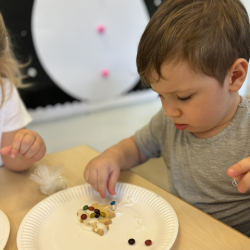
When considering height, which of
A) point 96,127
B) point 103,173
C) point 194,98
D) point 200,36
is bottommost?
point 96,127

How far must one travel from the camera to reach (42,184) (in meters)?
0.70

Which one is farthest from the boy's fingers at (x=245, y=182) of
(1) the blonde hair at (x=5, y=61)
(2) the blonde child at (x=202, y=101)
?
(1) the blonde hair at (x=5, y=61)

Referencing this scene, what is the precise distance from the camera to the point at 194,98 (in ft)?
2.13

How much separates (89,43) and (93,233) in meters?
1.95

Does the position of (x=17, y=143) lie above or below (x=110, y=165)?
above

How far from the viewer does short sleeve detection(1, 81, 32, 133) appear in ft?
3.02

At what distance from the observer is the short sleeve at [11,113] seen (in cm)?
92

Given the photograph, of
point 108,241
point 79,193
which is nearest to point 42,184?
point 79,193

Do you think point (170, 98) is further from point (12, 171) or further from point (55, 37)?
point (55, 37)

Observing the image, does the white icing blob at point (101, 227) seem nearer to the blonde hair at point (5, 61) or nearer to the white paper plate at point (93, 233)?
the white paper plate at point (93, 233)

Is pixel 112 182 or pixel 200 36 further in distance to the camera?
pixel 112 182

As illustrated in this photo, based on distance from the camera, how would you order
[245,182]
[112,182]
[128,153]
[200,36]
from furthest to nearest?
[128,153] → [112,182] → [200,36] → [245,182]

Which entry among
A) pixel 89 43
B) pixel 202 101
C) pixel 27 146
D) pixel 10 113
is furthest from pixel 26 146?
pixel 89 43

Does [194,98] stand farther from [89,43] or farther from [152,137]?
[89,43]
